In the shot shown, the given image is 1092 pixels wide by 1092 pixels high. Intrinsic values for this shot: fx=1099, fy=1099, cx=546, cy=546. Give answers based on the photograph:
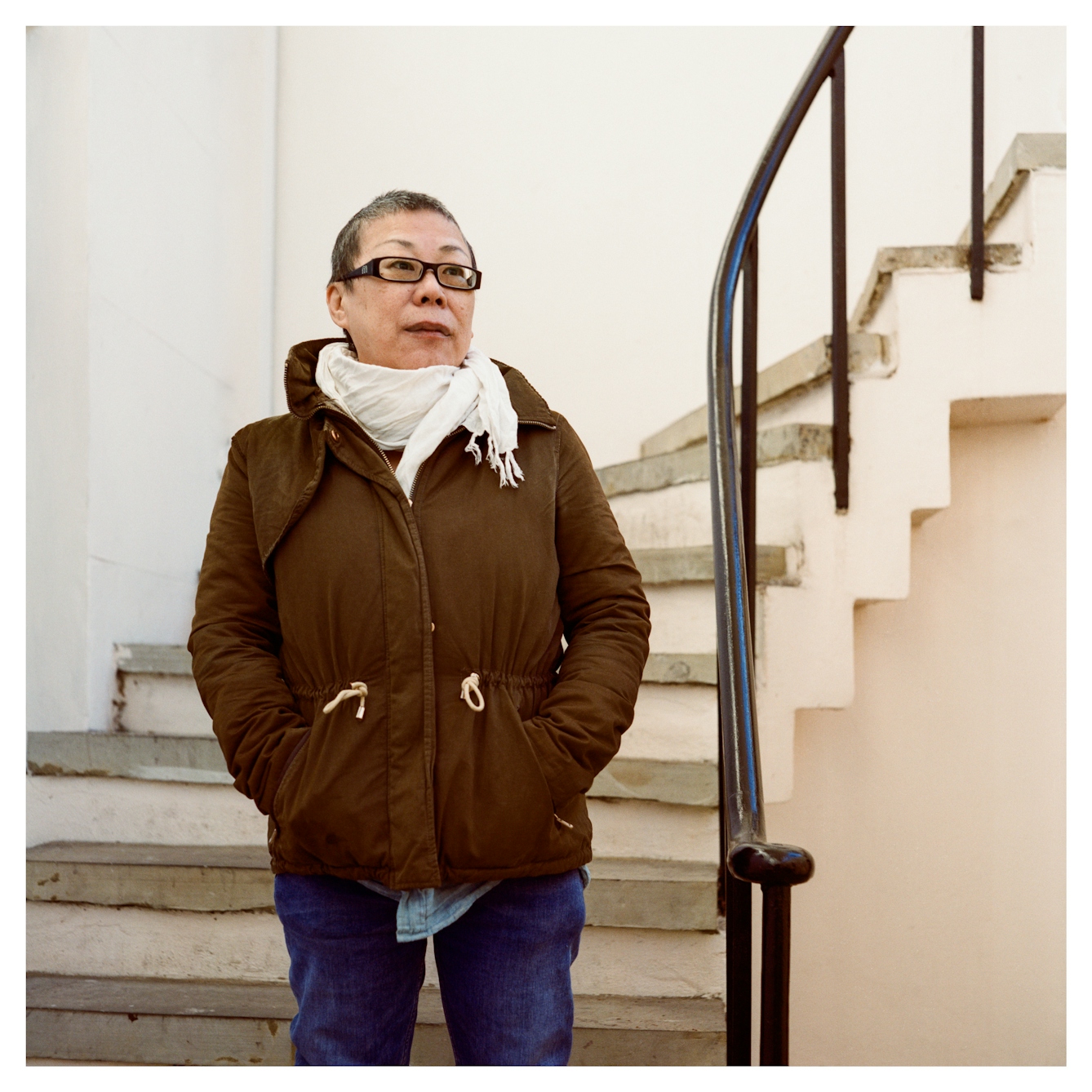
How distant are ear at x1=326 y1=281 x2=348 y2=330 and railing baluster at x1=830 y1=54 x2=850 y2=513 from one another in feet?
3.43

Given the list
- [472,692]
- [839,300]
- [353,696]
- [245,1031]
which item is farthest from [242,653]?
[839,300]

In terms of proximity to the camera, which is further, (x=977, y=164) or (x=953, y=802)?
(x=953, y=802)

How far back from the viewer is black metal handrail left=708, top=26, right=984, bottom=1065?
40.6 inches

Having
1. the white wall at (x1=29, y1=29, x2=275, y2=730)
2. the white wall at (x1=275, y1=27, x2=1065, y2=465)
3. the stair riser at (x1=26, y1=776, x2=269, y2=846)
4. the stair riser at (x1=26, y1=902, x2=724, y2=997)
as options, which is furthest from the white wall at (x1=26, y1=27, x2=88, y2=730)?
the white wall at (x1=275, y1=27, x2=1065, y2=465)

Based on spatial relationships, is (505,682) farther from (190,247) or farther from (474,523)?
(190,247)

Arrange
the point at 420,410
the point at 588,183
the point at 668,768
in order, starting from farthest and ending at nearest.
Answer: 1. the point at 588,183
2. the point at 668,768
3. the point at 420,410

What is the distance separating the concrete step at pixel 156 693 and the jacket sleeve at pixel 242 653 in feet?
4.07

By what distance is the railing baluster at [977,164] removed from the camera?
6.72 feet

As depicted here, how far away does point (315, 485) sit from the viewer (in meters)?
1.16

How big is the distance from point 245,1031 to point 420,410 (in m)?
1.02

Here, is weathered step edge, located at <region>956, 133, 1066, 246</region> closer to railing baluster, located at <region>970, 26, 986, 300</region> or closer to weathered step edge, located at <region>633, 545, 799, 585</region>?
railing baluster, located at <region>970, 26, 986, 300</region>

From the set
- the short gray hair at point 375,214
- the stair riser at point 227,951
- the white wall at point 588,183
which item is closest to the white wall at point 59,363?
the stair riser at point 227,951

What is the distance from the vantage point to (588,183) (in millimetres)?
3418

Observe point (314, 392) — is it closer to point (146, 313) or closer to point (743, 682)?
point (743, 682)
